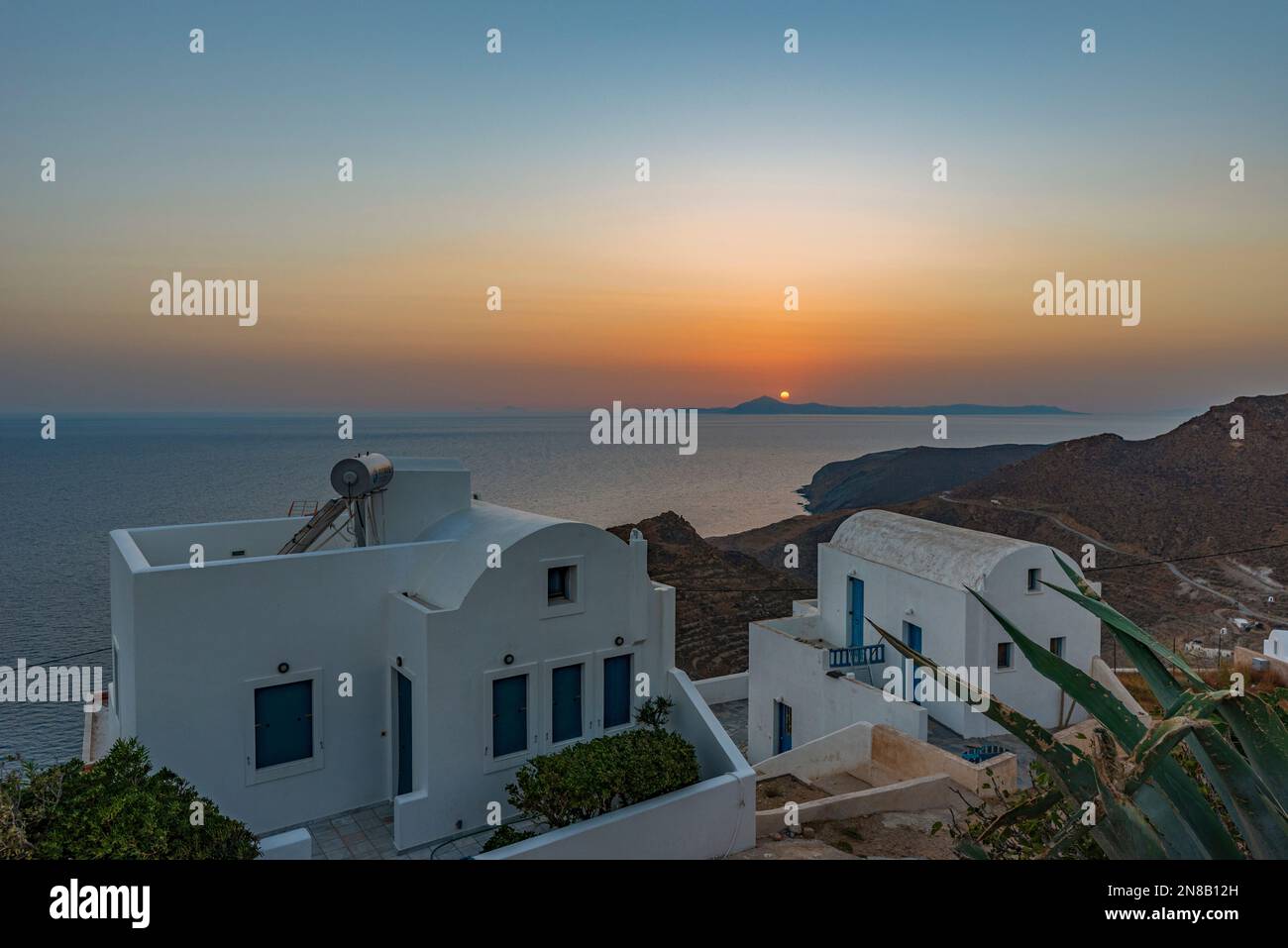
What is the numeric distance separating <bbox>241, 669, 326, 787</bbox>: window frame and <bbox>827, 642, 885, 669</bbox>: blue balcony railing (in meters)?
11.9

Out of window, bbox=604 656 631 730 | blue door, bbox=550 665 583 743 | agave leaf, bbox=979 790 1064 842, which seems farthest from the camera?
window, bbox=604 656 631 730

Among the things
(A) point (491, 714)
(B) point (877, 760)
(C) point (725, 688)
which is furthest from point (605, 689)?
(C) point (725, 688)

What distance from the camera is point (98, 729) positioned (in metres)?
13.0

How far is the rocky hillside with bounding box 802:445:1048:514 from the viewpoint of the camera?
87.9 m

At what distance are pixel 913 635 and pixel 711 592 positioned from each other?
34.9 metres

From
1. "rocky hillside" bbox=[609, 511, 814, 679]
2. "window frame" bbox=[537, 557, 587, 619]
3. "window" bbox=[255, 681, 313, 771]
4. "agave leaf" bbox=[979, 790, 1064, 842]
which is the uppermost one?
"agave leaf" bbox=[979, 790, 1064, 842]

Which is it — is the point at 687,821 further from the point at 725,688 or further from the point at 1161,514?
the point at 1161,514

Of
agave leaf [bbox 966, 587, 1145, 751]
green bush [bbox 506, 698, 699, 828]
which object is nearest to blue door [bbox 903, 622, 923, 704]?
green bush [bbox 506, 698, 699, 828]

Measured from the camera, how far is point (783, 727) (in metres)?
19.9

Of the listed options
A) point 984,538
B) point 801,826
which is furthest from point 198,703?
point 984,538

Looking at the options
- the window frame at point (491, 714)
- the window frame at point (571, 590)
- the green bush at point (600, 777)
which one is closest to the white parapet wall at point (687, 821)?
the green bush at point (600, 777)

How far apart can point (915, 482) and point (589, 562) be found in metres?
85.5

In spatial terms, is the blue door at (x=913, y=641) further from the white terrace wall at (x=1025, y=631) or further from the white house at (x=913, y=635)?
the white terrace wall at (x=1025, y=631)

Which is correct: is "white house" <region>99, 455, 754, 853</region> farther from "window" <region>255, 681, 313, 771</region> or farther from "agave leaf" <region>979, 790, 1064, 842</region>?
"agave leaf" <region>979, 790, 1064, 842</region>
